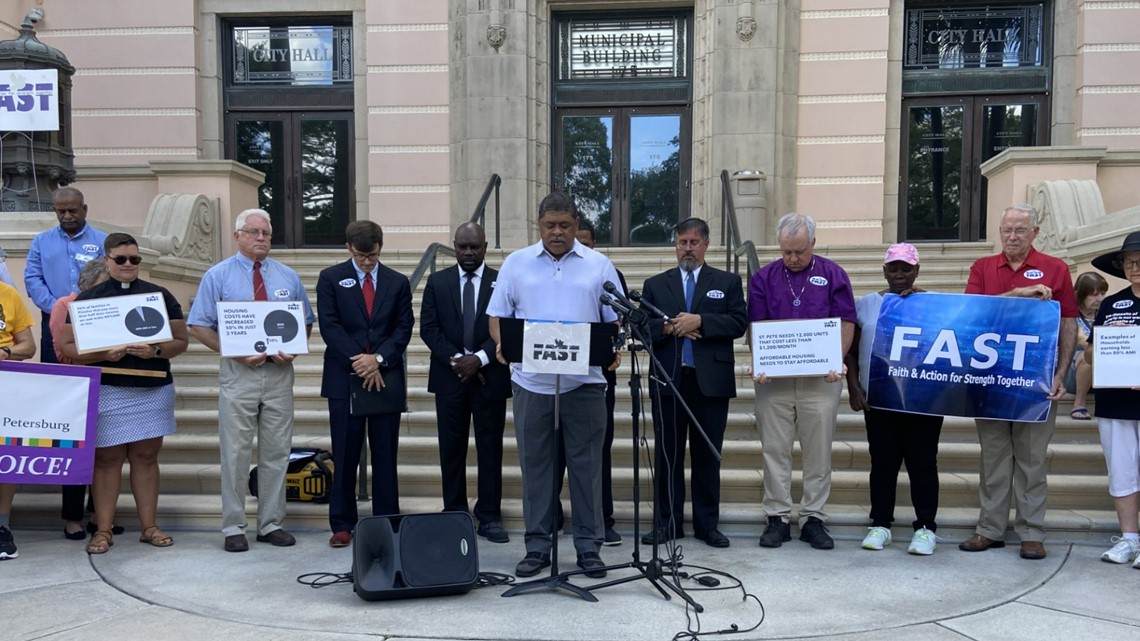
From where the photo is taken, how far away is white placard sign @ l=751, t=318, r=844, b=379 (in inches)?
223

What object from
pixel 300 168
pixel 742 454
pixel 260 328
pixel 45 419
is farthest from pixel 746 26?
pixel 45 419

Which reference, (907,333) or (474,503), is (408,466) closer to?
(474,503)

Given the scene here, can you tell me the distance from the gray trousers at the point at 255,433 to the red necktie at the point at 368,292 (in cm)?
68

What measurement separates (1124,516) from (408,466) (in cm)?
499

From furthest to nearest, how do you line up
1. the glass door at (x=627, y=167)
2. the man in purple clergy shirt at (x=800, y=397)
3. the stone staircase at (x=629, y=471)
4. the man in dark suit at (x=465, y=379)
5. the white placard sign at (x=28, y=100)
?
the glass door at (x=627, y=167) < the white placard sign at (x=28, y=100) < the stone staircase at (x=629, y=471) < the man in dark suit at (x=465, y=379) < the man in purple clergy shirt at (x=800, y=397)

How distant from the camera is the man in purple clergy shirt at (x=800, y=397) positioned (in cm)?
579

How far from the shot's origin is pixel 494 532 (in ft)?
19.7

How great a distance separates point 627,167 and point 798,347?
353 inches

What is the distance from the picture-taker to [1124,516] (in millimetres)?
5500

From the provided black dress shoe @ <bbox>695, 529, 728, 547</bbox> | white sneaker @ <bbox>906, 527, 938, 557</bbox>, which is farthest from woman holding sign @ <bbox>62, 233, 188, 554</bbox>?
white sneaker @ <bbox>906, 527, 938, 557</bbox>

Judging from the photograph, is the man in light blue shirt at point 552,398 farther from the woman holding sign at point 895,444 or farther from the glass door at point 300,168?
the glass door at point 300,168

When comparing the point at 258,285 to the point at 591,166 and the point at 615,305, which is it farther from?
the point at 591,166

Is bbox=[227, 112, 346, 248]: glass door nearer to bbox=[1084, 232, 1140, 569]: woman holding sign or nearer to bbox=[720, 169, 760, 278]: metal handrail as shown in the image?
bbox=[720, 169, 760, 278]: metal handrail

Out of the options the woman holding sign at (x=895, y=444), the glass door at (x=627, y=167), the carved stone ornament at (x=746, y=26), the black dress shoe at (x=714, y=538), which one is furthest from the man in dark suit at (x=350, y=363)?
the carved stone ornament at (x=746, y=26)
